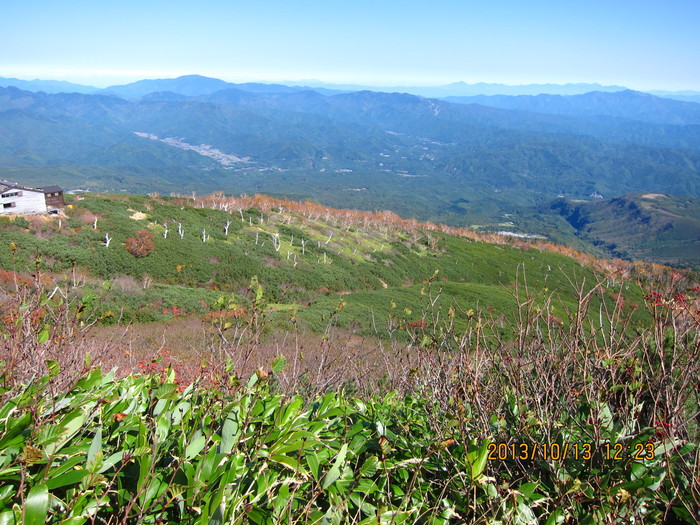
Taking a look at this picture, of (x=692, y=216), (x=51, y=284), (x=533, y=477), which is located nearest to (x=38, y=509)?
(x=533, y=477)

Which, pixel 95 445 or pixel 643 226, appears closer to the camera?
pixel 95 445

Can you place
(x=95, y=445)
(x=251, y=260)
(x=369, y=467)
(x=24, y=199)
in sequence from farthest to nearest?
1. (x=251, y=260)
2. (x=24, y=199)
3. (x=369, y=467)
4. (x=95, y=445)

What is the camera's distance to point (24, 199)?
101 feet

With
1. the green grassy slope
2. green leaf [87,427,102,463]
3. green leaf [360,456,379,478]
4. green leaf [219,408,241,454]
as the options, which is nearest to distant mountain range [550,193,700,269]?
the green grassy slope

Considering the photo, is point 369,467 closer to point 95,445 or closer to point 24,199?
point 95,445

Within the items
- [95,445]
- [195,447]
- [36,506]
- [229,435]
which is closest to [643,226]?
[229,435]

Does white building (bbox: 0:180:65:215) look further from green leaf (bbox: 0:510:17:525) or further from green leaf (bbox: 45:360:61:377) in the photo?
green leaf (bbox: 0:510:17:525)

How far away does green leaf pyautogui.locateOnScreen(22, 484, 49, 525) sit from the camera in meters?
1.54

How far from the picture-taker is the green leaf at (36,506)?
154 cm

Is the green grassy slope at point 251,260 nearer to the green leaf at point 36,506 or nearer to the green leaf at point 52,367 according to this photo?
the green leaf at point 52,367

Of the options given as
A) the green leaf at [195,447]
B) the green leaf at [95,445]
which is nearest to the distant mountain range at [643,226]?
the green leaf at [195,447]

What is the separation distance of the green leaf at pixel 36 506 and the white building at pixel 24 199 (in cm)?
3616

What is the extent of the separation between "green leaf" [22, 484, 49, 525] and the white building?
119 feet

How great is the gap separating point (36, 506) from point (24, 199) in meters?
36.6
